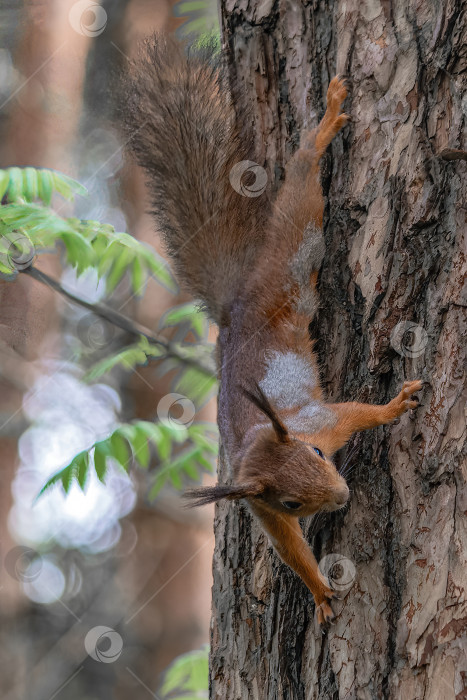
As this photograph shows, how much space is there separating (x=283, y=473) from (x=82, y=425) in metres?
2.37

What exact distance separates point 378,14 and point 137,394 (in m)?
3.63

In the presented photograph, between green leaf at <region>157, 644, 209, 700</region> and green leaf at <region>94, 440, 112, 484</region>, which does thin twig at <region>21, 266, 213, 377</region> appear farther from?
green leaf at <region>157, 644, 209, 700</region>

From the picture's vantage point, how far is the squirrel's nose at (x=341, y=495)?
1535mm

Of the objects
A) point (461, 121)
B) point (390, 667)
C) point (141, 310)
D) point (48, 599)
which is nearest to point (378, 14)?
point (461, 121)

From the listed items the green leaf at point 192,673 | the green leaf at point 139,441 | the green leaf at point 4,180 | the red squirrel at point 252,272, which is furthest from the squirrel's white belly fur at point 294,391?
the green leaf at point 192,673

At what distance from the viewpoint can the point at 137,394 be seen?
16.1 ft

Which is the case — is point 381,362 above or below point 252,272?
below

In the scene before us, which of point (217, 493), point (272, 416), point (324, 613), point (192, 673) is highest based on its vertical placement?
point (272, 416)

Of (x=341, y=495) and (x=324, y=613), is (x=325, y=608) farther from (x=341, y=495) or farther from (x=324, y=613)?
(x=341, y=495)

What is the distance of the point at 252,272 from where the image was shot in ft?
6.68

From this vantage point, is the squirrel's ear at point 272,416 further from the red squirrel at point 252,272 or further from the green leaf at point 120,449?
the green leaf at point 120,449

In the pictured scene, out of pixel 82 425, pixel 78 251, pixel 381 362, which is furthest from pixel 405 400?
pixel 82 425

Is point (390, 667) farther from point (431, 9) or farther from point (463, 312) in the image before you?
point (431, 9)

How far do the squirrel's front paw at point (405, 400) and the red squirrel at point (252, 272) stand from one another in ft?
0.11
